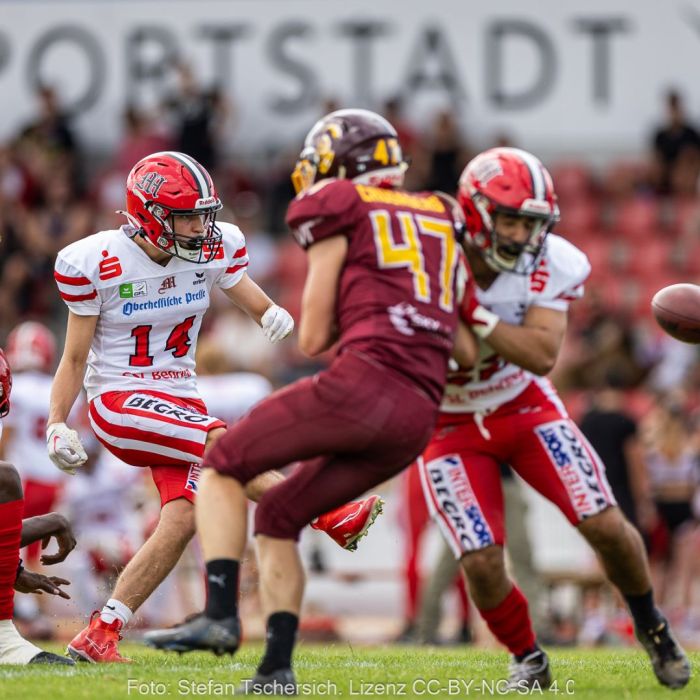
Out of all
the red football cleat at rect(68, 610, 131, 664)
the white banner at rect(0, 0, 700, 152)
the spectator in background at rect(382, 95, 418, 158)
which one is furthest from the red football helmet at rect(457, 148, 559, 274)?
the white banner at rect(0, 0, 700, 152)

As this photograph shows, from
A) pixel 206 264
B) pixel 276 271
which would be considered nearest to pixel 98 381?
pixel 206 264

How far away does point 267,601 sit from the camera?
4.57m

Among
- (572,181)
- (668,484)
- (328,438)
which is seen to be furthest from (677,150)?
(328,438)

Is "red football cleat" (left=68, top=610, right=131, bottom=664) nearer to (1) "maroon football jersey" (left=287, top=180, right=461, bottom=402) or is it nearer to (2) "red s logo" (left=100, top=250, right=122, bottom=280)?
(2) "red s logo" (left=100, top=250, right=122, bottom=280)

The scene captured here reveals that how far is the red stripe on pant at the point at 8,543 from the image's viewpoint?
18.0 feet

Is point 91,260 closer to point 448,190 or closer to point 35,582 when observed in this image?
point 35,582

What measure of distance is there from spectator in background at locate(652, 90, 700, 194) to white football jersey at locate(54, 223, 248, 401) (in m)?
10.1

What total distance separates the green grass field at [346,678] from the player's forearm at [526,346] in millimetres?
1063

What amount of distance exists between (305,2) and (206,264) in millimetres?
11294

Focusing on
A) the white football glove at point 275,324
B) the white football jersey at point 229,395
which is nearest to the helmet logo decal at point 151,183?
the white football glove at point 275,324

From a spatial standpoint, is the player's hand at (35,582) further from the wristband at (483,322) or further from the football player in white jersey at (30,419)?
the football player in white jersey at (30,419)

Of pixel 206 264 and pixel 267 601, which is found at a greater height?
pixel 206 264

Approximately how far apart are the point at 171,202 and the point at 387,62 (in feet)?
36.4

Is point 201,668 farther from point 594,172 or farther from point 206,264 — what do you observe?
point 594,172
